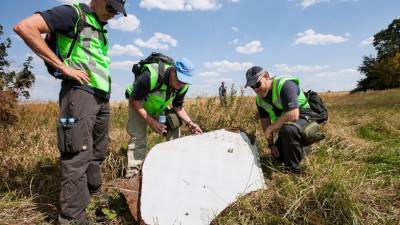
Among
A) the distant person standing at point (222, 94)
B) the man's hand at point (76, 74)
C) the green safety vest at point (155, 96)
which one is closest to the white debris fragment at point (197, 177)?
the green safety vest at point (155, 96)

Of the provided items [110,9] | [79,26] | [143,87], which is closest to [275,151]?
[143,87]

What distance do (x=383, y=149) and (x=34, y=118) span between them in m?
6.30

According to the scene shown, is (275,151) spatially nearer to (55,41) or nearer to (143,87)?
(143,87)

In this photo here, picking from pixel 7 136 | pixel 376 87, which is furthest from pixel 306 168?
pixel 376 87

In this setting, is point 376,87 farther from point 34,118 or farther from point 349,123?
point 34,118

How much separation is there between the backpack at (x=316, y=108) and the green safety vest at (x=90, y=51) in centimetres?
253

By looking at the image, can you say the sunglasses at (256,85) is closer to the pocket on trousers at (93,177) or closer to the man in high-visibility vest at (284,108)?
the man in high-visibility vest at (284,108)

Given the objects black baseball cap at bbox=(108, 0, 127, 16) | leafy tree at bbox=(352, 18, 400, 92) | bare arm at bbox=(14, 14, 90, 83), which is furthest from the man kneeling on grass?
leafy tree at bbox=(352, 18, 400, 92)

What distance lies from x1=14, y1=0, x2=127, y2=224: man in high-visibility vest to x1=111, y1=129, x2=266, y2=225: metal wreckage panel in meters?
0.49

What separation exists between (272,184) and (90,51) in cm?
219

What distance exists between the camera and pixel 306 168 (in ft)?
12.6

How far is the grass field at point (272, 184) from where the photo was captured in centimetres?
290

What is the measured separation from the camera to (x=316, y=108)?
14.3 ft

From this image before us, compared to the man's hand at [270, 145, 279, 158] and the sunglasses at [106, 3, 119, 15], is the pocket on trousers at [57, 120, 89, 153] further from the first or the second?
the man's hand at [270, 145, 279, 158]
